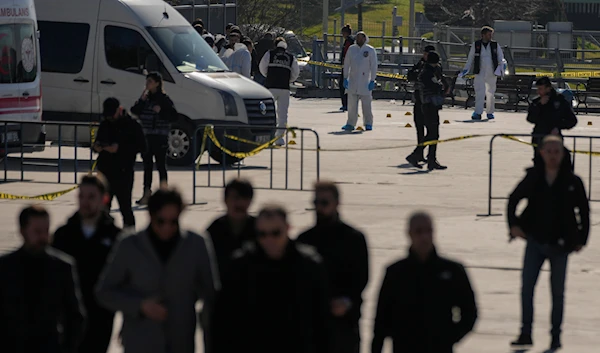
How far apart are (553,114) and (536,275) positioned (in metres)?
6.17

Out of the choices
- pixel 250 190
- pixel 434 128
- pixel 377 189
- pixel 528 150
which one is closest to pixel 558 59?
pixel 528 150

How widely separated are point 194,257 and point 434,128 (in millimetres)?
13723

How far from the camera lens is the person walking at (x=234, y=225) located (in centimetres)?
707

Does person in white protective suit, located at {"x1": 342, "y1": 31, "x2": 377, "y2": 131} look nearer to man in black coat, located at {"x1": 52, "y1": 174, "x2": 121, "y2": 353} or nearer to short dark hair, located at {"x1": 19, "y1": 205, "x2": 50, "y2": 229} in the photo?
man in black coat, located at {"x1": 52, "y1": 174, "x2": 121, "y2": 353}

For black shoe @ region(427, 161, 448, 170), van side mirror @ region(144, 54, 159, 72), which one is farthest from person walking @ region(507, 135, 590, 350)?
van side mirror @ region(144, 54, 159, 72)

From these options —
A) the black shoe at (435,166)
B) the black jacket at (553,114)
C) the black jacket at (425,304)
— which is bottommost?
the black shoe at (435,166)

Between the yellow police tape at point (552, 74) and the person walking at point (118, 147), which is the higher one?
the yellow police tape at point (552, 74)

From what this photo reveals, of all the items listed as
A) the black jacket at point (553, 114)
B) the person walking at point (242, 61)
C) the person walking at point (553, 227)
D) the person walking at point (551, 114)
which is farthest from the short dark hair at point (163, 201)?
the person walking at point (242, 61)

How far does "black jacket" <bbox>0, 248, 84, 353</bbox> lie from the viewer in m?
6.32

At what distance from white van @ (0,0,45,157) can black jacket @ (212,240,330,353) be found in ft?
44.0

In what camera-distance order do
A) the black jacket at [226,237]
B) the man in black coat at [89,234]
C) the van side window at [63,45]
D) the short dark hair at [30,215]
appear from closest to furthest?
the short dark hair at [30,215] → the black jacket at [226,237] → the man in black coat at [89,234] → the van side window at [63,45]

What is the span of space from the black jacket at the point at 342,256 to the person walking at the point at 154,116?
8.51 metres

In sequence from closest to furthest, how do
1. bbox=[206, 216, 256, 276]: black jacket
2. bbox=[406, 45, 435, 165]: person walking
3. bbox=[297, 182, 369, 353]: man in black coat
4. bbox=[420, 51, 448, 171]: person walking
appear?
bbox=[297, 182, 369, 353]: man in black coat, bbox=[206, 216, 256, 276]: black jacket, bbox=[420, 51, 448, 171]: person walking, bbox=[406, 45, 435, 165]: person walking

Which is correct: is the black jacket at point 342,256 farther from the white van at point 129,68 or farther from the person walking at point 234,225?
the white van at point 129,68
